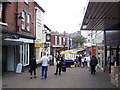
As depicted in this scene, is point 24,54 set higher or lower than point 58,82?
higher

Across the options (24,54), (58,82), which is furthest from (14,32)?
(58,82)

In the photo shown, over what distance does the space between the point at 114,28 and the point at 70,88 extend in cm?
772

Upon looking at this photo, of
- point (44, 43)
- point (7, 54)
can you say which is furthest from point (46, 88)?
point (44, 43)

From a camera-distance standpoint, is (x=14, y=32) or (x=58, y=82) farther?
(x=14, y=32)

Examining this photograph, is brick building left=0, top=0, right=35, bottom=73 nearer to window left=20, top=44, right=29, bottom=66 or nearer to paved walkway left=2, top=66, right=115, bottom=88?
window left=20, top=44, right=29, bottom=66

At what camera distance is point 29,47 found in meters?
27.5

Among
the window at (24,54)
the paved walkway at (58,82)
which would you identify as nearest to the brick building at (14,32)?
the window at (24,54)

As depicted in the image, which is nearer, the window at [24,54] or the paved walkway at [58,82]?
the paved walkway at [58,82]

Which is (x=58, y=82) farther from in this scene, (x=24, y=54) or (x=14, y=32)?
(x=24, y=54)

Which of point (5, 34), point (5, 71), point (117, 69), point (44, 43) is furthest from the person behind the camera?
point (44, 43)

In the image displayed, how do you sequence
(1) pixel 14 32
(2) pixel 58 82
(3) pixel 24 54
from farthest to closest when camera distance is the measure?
1. (3) pixel 24 54
2. (1) pixel 14 32
3. (2) pixel 58 82

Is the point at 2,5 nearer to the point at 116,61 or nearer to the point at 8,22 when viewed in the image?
the point at 8,22

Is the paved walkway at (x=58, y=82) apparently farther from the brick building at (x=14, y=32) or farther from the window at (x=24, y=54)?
the window at (x=24, y=54)

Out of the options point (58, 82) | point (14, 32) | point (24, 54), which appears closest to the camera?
point (58, 82)
